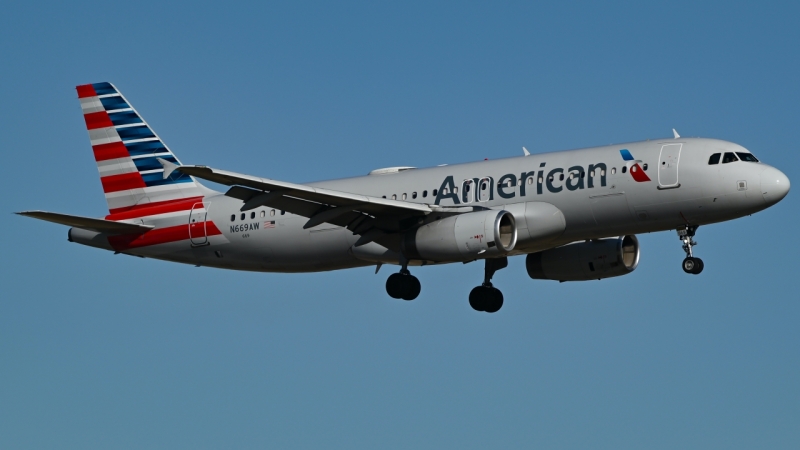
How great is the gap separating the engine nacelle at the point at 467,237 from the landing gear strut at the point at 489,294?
5425 millimetres

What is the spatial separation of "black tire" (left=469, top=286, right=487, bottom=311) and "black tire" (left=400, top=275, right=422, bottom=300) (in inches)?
144

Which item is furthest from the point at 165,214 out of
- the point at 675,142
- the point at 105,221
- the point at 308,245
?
the point at 675,142

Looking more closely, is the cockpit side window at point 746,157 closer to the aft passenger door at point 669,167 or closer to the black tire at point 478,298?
the aft passenger door at point 669,167

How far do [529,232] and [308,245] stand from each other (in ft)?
27.9

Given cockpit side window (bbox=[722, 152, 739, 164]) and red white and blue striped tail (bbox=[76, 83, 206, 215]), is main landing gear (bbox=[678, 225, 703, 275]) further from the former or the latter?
red white and blue striped tail (bbox=[76, 83, 206, 215])

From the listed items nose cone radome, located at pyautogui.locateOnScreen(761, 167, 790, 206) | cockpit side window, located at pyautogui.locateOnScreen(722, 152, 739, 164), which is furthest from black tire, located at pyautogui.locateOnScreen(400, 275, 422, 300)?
nose cone radome, located at pyautogui.locateOnScreen(761, 167, 790, 206)

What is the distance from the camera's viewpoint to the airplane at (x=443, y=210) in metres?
39.4

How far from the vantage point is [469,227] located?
131 ft

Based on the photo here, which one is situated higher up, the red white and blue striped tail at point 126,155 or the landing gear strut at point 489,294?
the red white and blue striped tail at point 126,155

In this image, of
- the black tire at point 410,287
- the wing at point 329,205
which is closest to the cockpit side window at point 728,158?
the wing at point 329,205

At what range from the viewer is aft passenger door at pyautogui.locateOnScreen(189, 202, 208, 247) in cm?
4662

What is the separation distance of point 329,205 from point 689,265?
38.7 ft

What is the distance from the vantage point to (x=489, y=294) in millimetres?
45938

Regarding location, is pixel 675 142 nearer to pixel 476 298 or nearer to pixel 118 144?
pixel 476 298
